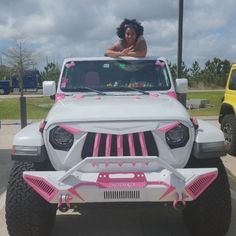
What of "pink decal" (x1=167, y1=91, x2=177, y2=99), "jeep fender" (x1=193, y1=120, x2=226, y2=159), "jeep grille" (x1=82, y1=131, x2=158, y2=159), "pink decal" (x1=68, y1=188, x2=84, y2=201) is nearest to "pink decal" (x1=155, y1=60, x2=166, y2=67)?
"pink decal" (x1=167, y1=91, x2=177, y2=99)

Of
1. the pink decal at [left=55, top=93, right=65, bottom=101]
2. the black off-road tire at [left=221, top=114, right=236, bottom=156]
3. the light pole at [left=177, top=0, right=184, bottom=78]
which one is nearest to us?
the pink decal at [left=55, top=93, right=65, bottom=101]

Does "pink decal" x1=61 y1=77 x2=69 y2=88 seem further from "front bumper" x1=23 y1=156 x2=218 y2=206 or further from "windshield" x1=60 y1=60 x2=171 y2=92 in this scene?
"front bumper" x1=23 y1=156 x2=218 y2=206

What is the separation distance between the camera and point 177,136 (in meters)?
4.66

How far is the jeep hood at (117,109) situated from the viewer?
465cm

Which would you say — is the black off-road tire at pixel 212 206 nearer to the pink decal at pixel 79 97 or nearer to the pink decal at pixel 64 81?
the pink decal at pixel 79 97

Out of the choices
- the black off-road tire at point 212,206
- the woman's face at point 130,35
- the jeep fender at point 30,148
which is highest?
the woman's face at point 130,35

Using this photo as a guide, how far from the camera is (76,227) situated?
5.52 meters

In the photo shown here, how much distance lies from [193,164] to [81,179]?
1125 millimetres

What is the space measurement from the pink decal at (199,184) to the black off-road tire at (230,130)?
5.54m

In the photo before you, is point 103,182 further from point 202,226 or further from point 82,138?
point 202,226

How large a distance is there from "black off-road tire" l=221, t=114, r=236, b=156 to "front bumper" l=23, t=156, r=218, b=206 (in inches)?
220

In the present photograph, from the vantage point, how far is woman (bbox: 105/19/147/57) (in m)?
6.52

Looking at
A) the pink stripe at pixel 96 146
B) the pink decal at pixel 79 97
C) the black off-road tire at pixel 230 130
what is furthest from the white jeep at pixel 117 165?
the black off-road tire at pixel 230 130

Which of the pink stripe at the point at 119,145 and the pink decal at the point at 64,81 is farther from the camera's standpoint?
the pink decal at the point at 64,81
